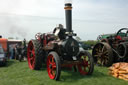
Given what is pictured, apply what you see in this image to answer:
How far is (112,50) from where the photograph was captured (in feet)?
23.7

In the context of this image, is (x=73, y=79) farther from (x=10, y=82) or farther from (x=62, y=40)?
(x=10, y=82)

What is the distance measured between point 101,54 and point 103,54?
10cm

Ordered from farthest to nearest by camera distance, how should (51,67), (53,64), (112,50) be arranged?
(112,50) → (51,67) → (53,64)

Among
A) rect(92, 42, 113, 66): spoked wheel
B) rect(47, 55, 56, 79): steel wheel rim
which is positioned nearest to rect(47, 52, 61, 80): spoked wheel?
rect(47, 55, 56, 79): steel wheel rim

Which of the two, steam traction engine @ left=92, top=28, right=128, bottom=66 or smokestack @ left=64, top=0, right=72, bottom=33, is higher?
smokestack @ left=64, top=0, right=72, bottom=33

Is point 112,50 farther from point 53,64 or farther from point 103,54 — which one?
point 53,64

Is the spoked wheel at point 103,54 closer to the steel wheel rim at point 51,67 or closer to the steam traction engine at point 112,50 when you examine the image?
the steam traction engine at point 112,50

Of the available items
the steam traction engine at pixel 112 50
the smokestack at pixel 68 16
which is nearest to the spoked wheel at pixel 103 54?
the steam traction engine at pixel 112 50

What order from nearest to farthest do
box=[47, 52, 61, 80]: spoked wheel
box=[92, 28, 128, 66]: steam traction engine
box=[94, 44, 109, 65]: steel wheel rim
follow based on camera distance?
box=[47, 52, 61, 80]: spoked wheel
box=[92, 28, 128, 66]: steam traction engine
box=[94, 44, 109, 65]: steel wheel rim

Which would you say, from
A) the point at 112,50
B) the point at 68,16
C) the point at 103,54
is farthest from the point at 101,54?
the point at 68,16

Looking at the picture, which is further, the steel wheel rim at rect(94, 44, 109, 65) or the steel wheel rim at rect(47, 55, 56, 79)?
the steel wheel rim at rect(94, 44, 109, 65)

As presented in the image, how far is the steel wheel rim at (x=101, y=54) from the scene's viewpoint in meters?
7.51

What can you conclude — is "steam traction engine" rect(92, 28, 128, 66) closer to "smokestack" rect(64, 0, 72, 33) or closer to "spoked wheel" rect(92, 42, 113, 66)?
"spoked wheel" rect(92, 42, 113, 66)

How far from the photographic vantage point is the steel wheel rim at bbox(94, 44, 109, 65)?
24.6 feet
